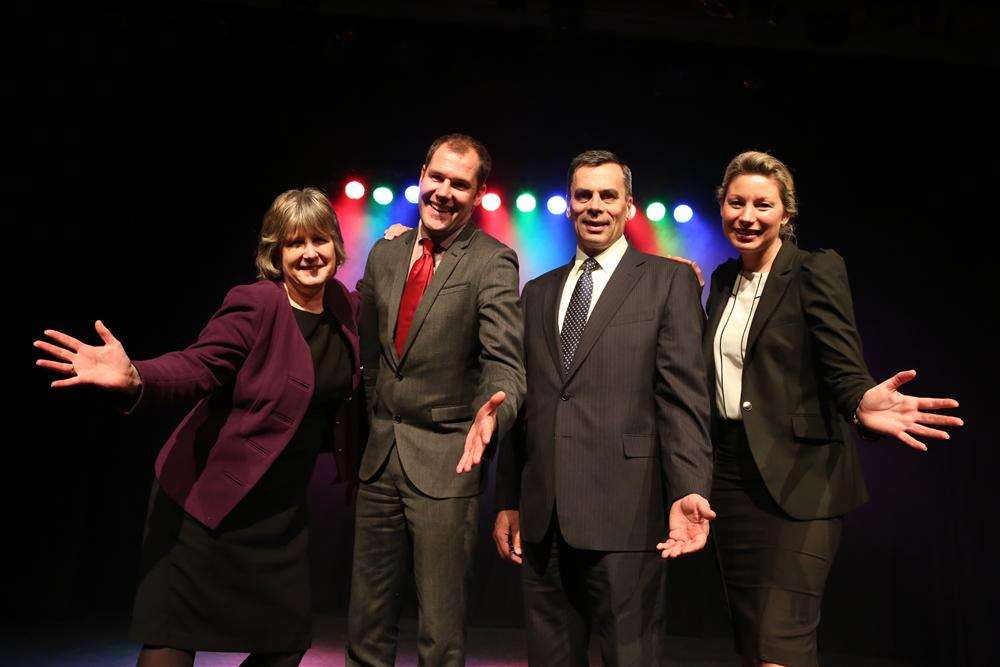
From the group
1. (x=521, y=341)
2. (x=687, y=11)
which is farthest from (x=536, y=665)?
(x=687, y=11)

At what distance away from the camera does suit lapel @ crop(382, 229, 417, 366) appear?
2.38 metres

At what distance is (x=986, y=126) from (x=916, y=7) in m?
0.80

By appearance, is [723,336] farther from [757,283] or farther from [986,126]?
[986,126]

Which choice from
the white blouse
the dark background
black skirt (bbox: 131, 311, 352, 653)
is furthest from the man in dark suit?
the dark background

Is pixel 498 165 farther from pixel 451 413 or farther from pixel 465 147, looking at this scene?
pixel 451 413

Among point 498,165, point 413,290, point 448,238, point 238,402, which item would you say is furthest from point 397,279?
point 498,165

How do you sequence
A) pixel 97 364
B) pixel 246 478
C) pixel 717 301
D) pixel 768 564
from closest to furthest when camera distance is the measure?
pixel 97 364, pixel 246 478, pixel 768 564, pixel 717 301

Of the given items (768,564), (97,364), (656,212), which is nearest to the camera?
(97,364)

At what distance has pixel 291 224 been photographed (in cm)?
243

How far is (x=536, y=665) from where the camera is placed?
93.5 inches

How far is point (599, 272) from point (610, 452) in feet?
1.69

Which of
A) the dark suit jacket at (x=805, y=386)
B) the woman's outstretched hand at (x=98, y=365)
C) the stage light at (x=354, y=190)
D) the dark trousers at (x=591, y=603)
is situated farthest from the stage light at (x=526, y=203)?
the woman's outstretched hand at (x=98, y=365)

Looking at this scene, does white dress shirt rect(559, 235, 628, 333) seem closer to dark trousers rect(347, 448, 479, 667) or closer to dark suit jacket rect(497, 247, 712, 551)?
dark suit jacket rect(497, 247, 712, 551)

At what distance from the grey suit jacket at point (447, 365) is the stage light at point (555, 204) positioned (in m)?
3.08
